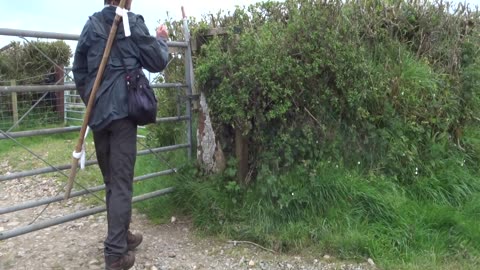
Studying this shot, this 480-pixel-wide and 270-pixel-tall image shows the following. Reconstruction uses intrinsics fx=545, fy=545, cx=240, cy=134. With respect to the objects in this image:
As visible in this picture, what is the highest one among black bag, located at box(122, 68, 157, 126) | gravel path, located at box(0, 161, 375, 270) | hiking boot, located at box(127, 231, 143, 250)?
black bag, located at box(122, 68, 157, 126)

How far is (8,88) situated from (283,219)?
241 centimetres

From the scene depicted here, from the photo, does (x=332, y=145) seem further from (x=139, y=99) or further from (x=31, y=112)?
(x=31, y=112)

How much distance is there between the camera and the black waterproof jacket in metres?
3.75

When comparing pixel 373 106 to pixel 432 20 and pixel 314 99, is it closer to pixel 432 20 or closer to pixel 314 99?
pixel 314 99

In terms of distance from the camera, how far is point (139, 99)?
12.4 feet

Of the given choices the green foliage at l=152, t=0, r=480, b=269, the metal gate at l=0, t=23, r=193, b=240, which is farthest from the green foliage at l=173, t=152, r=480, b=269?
the metal gate at l=0, t=23, r=193, b=240

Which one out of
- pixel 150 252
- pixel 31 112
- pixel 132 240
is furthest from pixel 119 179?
pixel 31 112

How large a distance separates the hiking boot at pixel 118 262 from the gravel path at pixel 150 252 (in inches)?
12.1

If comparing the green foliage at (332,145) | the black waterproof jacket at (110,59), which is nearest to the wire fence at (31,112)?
the green foliage at (332,145)

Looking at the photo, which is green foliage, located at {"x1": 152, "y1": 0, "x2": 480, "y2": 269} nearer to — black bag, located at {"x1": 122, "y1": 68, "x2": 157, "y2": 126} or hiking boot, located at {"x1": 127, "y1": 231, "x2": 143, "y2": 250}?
hiking boot, located at {"x1": 127, "y1": 231, "x2": 143, "y2": 250}

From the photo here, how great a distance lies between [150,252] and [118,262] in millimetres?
659

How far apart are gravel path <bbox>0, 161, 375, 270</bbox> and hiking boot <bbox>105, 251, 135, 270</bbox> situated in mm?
308

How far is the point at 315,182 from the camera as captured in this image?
4.70 meters

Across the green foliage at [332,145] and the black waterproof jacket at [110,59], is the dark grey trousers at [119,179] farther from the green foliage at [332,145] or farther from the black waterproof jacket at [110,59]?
the green foliage at [332,145]
